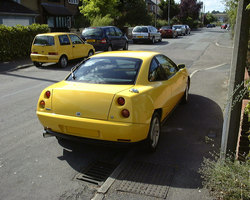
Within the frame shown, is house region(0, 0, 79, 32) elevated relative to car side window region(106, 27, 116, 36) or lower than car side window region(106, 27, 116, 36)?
elevated

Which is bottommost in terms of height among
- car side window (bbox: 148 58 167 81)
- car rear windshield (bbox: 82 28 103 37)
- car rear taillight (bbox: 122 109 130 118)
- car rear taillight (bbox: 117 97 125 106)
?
car rear taillight (bbox: 122 109 130 118)

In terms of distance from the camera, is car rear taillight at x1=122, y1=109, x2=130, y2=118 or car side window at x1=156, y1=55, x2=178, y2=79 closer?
car rear taillight at x1=122, y1=109, x2=130, y2=118

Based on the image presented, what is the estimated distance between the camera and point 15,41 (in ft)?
53.1

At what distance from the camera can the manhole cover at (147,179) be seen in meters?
3.64

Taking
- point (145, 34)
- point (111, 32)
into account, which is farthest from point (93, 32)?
point (145, 34)

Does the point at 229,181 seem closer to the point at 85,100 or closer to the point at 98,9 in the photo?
the point at 85,100

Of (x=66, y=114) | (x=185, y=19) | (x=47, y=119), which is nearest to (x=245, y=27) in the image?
(x=66, y=114)

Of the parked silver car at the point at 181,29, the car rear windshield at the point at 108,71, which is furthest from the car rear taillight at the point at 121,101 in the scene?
the parked silver car at the point at 181,29

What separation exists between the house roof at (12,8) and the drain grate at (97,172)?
84.0 ft

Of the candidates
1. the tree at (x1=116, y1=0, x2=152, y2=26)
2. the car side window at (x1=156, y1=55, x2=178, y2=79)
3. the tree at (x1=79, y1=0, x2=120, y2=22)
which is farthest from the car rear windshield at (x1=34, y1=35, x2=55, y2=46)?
the tree at (x1=116, y1=0, x2=152, y2=26)

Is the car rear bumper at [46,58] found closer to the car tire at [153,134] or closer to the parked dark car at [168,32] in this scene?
the car tire at [153,134]

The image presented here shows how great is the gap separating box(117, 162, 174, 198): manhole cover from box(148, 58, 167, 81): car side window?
1.49m

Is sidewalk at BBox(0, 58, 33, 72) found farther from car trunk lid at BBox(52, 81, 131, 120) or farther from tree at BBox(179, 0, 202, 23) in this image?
tree at BBox(179, 0, 202, 23)

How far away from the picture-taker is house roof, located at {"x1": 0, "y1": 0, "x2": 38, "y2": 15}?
87.6ft
